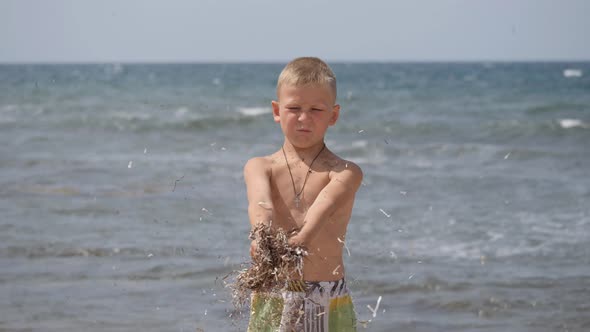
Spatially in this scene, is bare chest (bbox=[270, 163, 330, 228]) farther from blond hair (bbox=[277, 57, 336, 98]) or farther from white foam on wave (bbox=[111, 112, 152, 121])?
white foam on wave (bbox=[111, 112, 152, 121])

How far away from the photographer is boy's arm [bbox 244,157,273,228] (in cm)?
283

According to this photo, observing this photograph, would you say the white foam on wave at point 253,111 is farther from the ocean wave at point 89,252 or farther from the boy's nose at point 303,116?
the boy's nose at point 303,116

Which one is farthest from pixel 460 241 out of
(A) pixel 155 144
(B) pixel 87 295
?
(A) pixel 155 144

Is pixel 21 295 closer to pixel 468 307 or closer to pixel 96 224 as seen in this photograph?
pixel 96 224

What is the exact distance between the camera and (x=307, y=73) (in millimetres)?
2965

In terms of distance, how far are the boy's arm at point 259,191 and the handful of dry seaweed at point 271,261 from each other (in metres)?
0.08

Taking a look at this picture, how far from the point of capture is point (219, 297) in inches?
241

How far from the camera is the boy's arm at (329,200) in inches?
111

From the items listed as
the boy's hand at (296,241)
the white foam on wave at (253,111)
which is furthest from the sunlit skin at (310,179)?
the white foam on wave at (253,111)

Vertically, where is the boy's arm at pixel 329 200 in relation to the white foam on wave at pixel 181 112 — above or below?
above

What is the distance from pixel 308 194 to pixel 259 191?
0.58ft

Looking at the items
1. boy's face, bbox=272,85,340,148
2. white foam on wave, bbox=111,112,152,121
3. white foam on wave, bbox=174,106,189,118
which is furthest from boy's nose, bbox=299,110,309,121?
Result: white foam on wave, bbox=174,106,189,118

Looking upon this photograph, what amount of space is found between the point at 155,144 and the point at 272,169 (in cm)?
1407

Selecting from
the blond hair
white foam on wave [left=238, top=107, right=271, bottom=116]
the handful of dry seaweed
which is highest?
the blond hair
